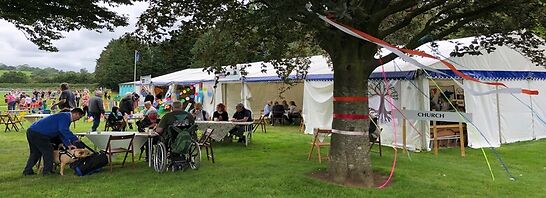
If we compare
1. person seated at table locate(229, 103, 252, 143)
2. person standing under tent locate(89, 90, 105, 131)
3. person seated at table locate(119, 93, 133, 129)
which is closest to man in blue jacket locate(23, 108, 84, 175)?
person seated at table locate(229, 103, 252, 143)

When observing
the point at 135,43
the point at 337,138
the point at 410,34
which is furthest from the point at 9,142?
the point at 410,34

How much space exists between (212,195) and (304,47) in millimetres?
5338

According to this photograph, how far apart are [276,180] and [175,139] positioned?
1669 millimetres

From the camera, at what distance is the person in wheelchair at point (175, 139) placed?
6.35m

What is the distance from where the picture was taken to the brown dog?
622cm

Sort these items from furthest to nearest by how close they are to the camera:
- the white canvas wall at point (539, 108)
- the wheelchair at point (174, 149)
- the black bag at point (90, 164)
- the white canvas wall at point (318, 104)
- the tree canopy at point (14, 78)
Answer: the tree canopy at point (14, 78) < the white canvas wall at point (318, 104) < the white canvas wall at point (539, 108) < the wheelchair at point (174, 149) < the black bag at point (90, 164)

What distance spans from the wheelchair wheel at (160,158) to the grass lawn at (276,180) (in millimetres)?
140

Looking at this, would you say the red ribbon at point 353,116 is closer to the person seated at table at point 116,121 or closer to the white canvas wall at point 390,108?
the white canvas wall at point 390,108

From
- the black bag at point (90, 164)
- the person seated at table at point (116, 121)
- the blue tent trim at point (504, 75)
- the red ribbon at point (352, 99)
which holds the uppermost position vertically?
the blue tent trim at point (504, 75)

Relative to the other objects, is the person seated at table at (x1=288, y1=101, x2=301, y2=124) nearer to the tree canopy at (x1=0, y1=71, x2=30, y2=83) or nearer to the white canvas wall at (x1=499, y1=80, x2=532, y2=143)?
the white canvas wall at (x1=499, y1=80, x2=532, y2=143)

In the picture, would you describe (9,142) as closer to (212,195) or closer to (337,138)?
(212,195)

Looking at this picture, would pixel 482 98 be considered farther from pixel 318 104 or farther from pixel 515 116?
pixel 318 104

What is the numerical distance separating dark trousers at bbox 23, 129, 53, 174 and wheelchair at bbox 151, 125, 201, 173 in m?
1.47

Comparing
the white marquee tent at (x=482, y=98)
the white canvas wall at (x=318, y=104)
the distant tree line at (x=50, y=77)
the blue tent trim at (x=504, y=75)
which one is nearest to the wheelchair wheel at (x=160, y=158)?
the white marquee tent at (x=482, y=98)
